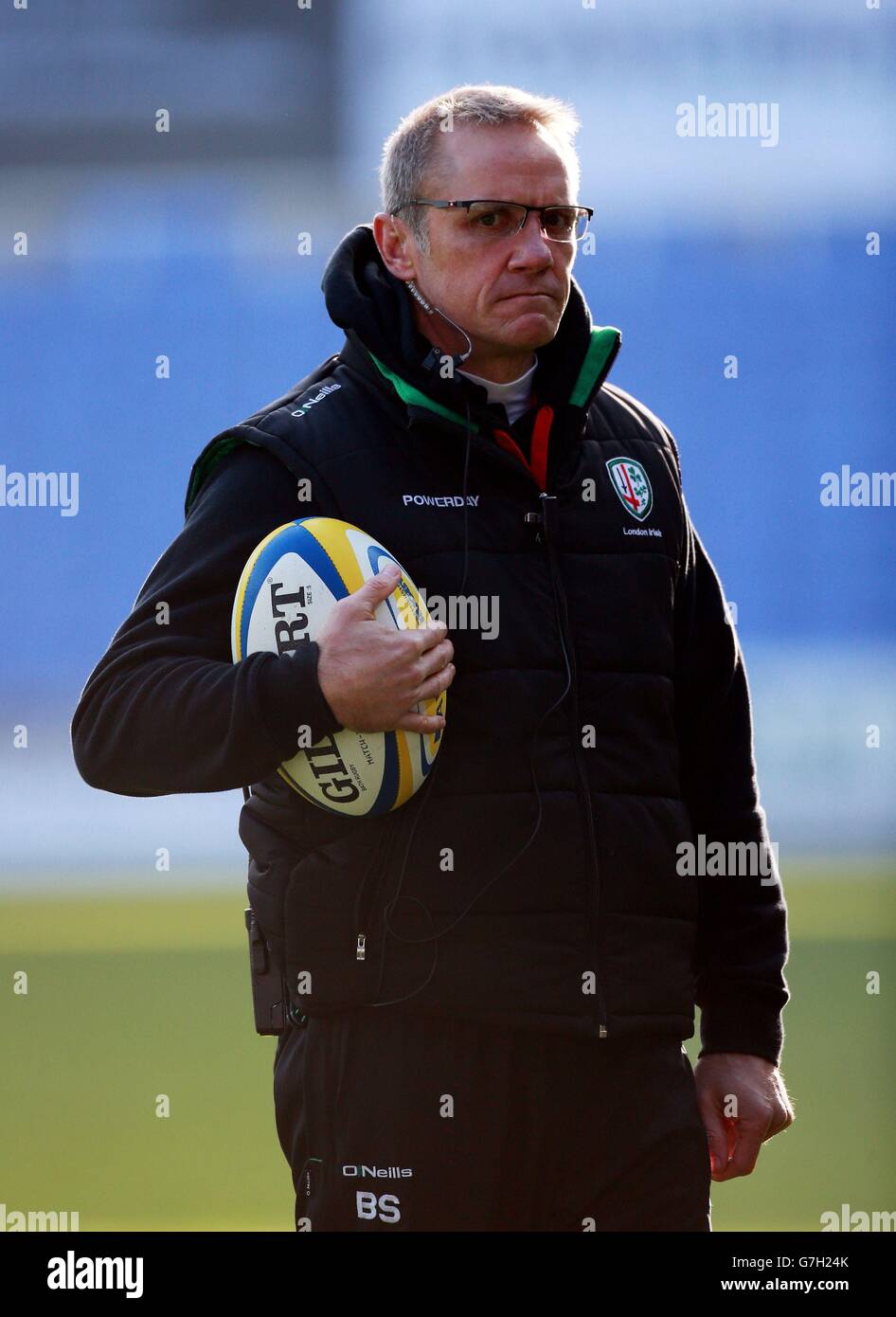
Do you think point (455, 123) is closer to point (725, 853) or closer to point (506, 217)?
point (506, 217)

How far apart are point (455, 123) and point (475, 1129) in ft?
3.29

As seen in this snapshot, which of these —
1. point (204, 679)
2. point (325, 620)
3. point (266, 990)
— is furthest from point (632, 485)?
point (266, 990)

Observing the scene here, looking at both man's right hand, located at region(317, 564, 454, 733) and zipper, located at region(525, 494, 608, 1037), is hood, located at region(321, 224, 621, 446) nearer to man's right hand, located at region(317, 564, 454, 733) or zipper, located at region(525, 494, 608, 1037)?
zipper, located at region(525, 494, 608, 1037)

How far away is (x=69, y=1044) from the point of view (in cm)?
250

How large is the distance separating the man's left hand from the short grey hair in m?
0.92

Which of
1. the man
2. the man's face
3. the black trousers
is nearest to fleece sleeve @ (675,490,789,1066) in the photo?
the man

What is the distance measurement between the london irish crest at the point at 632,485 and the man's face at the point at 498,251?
0.16m

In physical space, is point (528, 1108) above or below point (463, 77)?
below

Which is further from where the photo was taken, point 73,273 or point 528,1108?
point 73,273

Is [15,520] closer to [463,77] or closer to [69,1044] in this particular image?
[69,1044]

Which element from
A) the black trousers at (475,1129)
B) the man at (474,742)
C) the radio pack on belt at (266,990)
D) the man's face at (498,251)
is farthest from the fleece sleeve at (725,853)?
the radio pack on belt at (266,990)

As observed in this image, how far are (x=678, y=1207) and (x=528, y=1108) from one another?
199mm

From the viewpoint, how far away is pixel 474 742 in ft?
4.47
